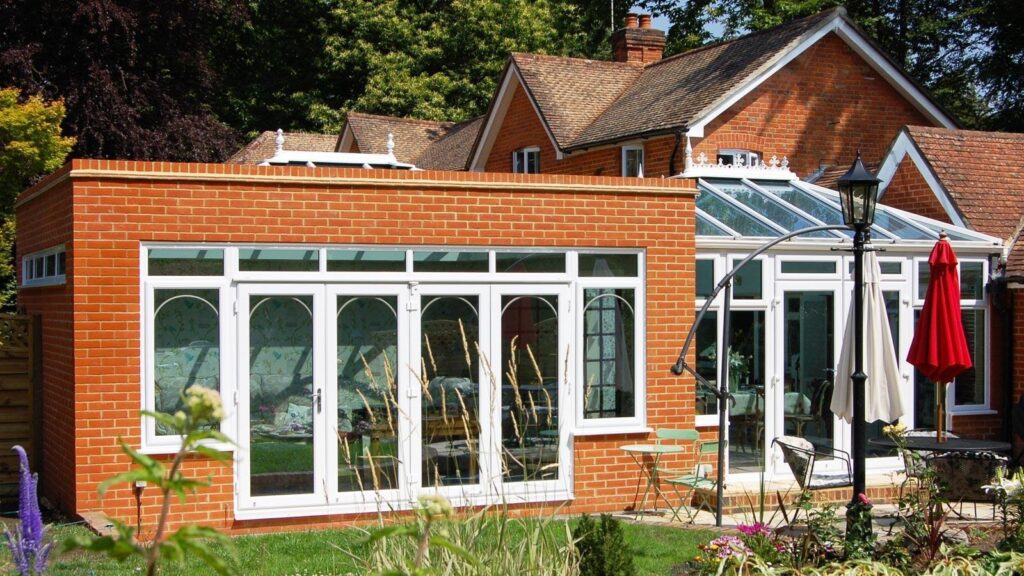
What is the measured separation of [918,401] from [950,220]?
2.47 metres

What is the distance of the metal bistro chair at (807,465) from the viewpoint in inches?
409

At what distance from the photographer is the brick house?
13.5m

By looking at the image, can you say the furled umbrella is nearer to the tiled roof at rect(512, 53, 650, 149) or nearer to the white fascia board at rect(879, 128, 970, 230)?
the white fascia board at rect(879, 128, 970, 230)

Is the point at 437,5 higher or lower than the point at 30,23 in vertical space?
higher

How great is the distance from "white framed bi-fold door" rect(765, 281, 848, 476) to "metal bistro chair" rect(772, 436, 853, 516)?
327 millimetres

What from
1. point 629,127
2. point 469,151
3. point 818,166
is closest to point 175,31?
point 469,151

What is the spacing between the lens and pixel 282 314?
10.2 m

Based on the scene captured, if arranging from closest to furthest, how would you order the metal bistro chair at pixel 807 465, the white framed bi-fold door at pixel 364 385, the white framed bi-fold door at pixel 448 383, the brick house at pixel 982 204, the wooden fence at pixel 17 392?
the white framed bi-fold door at pixel 364 385, the metal bistro chair at pixel 807 465, the white framed bi-fold door at pixel 448 383, the wooden fence at pixel 17 392, the brick house at pixel 982 204

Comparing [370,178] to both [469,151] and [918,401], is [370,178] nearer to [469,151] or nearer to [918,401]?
[918,401]

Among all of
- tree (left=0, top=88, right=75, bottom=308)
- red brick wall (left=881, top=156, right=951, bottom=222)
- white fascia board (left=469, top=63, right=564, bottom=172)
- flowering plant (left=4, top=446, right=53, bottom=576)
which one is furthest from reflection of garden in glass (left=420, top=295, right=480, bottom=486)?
white fascia board (left=469, top=63, right=564, bottom=172)

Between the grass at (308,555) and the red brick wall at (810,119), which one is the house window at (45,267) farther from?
the red brick wall at (810,119)

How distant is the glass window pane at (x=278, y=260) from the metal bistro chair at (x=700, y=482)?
12.6 ft

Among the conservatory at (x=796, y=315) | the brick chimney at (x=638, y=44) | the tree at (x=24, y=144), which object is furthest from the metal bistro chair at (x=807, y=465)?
the brick chimney at (x=638, y=44)

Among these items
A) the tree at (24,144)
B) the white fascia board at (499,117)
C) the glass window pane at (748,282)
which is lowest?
the glass window pane at (748,282)
